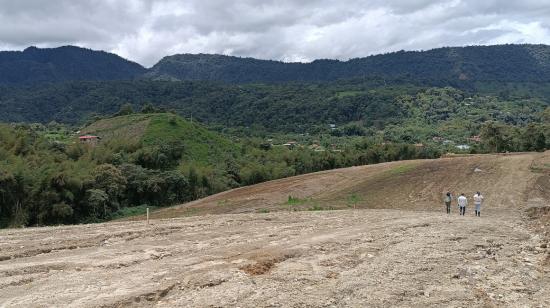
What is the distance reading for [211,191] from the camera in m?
68.9

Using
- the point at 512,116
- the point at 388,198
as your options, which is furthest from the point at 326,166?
the point at 512,116

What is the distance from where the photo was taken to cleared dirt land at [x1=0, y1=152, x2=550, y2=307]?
13.1 m

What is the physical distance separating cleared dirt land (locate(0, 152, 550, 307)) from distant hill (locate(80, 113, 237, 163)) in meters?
58.1

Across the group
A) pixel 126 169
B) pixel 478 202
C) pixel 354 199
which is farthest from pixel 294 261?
pixel 126 169

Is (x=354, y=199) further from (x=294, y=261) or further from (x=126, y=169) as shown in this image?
Answer: (x=126, y=169)

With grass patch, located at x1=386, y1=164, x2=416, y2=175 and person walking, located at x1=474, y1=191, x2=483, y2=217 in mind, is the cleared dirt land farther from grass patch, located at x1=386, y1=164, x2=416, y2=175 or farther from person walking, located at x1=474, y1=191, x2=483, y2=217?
grass patch, located at x1=386, y1=164, x2=416, y2=175

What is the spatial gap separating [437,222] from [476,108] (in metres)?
191

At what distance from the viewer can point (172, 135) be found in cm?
9462

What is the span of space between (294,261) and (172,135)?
266 feet

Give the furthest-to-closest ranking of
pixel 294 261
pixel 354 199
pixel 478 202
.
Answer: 1. pixel 354 199
2. pixel 478 202
3. pixel 294 261

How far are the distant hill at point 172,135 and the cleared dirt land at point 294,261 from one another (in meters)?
Result: 58.1

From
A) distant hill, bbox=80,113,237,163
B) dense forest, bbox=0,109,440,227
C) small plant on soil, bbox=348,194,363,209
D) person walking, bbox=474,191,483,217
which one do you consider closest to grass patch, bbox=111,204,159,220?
dense forest, bbox=0,109,440,227

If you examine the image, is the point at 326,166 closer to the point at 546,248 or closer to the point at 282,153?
the point at 282,153

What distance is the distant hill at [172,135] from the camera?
293 feet
